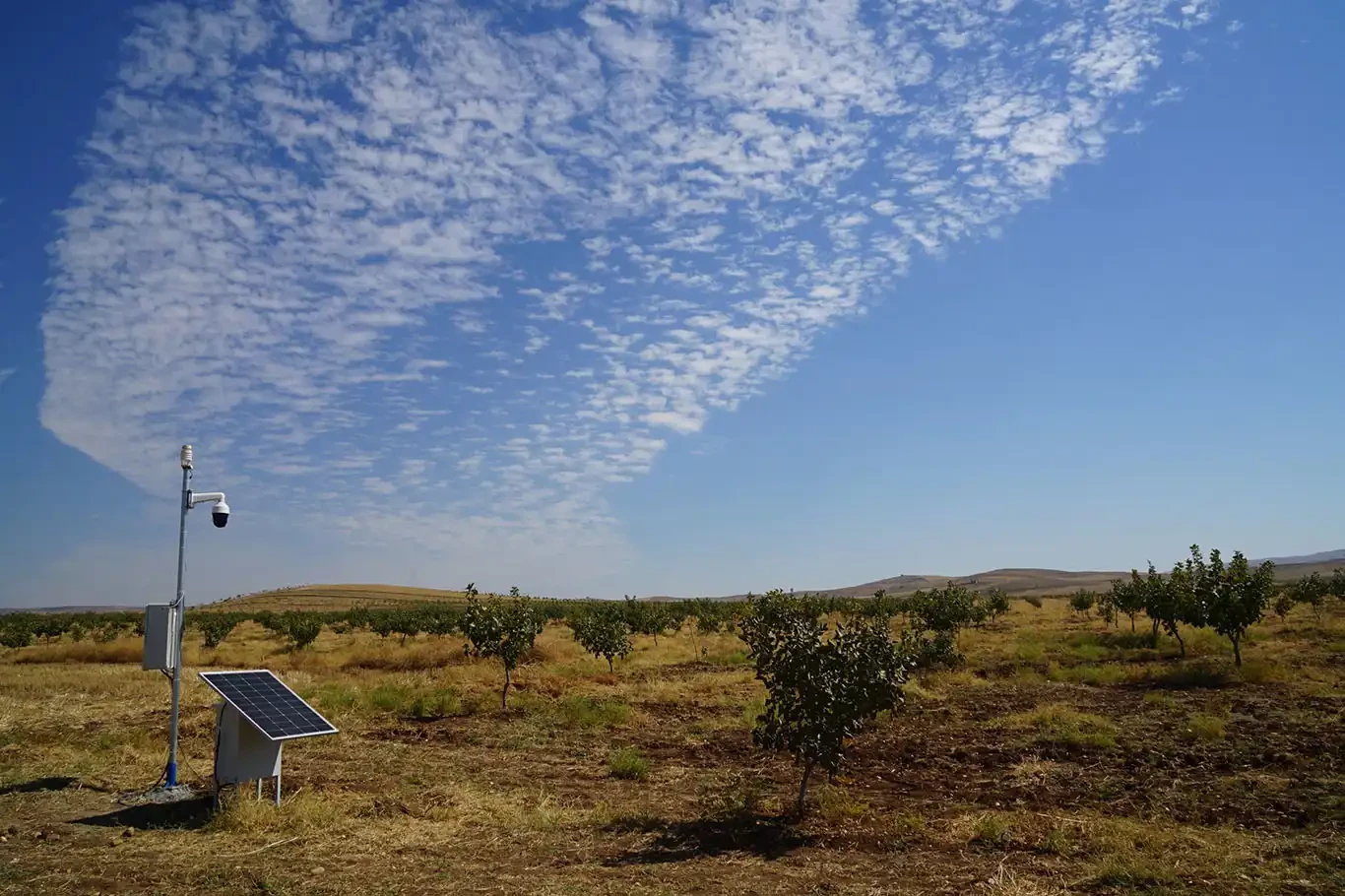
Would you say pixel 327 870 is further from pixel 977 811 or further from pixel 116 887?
pixel 977 811

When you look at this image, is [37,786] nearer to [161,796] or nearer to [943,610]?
[161,796]

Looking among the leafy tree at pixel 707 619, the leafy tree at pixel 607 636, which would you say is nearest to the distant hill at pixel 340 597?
the leafy tree at pixel 707 619

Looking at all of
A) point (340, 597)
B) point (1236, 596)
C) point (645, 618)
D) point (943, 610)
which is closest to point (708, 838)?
point (1236, 596)

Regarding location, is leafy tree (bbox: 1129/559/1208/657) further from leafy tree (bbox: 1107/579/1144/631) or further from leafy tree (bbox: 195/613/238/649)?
leafy tree (bbox: 195/613/238/649)

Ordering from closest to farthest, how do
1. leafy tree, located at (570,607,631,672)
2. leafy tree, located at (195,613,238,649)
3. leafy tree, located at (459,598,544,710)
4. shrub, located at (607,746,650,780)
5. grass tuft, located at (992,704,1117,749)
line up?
shrub, located at (607,746,650,780) → grass tuft, located at (992,704,1117,749) → leafy tree, located at (459,598,544,710) → leafy tree, located at (570,607,631,672) → leafy tree, located at (195,613,238,649)

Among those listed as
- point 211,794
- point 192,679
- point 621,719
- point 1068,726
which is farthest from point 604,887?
point 192,679

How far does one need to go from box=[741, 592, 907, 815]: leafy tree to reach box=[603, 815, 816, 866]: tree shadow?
87cm

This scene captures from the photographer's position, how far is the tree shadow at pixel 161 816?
11211 millimetres

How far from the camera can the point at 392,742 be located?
17781mm

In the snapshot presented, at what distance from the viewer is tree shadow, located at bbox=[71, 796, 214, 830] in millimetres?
11211

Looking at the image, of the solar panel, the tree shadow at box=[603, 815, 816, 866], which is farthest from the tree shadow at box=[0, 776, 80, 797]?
the tree shadow at box=[603, 815, 816, 866]

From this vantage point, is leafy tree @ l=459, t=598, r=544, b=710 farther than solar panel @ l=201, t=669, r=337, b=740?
Yes

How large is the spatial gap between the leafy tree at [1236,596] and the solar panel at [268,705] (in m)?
28.7

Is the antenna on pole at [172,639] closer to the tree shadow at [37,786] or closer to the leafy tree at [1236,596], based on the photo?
the tree shadow at [37,786]
